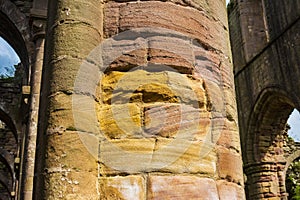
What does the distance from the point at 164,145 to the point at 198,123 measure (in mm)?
231

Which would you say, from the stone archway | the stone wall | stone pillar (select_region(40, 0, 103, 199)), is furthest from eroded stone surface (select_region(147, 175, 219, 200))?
the stone archway

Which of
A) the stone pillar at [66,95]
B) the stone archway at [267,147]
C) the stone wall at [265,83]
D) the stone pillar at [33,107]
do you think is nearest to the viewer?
the stone pillar at [66,95]

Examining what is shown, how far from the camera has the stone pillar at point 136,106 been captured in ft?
5.67

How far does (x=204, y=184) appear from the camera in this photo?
180 centimetres

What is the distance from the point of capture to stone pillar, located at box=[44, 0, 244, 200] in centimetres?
173

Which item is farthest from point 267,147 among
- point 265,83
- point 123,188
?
point 123,188

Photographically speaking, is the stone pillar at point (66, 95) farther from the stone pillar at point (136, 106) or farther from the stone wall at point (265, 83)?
the stone wall at point (265, 83)

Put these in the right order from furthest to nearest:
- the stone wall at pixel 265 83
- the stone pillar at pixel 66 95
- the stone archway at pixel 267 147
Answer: the stone archway at pixel 267 147
the stone wall at pixel 265 83
the stone pillar at pixel 66 95

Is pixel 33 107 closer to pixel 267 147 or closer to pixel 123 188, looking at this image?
pixel 123 188

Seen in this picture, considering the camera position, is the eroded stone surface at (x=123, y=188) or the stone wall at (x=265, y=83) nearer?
the eroded stone surface at (x=123, y=188)

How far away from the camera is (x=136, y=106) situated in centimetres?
187

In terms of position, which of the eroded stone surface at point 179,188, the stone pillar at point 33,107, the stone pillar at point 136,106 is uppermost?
the stone pillar at point 33,107

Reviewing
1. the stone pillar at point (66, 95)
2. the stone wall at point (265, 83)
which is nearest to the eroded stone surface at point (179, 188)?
the stone pillar at point (66, 95)

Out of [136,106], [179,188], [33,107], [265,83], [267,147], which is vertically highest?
[265,83]
